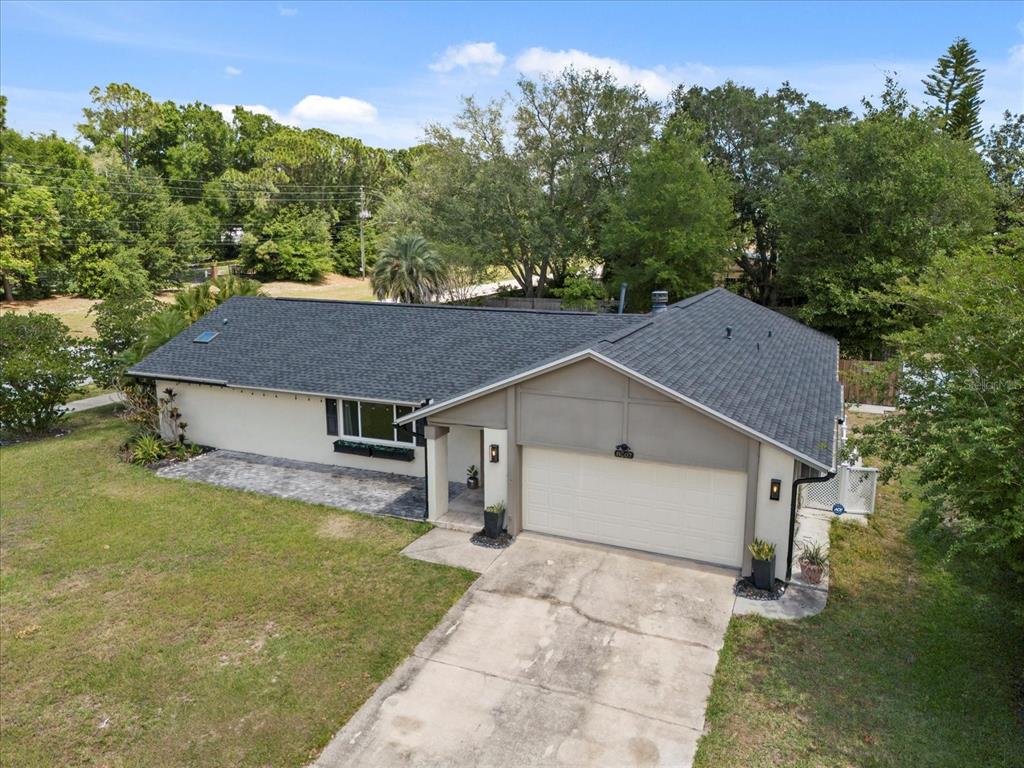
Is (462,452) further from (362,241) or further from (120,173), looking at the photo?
(362,241)

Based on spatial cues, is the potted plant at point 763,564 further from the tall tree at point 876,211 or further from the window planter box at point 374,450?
the tall tree at point 876,211

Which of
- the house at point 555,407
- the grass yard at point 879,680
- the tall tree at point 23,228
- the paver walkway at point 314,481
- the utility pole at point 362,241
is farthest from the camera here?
the utility pole at point 362,241

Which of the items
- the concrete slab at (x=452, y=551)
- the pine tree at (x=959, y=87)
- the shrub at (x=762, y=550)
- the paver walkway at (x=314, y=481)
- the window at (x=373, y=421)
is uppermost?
the pine tree at (x=959, y=87)

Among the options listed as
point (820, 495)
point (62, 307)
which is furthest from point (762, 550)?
point (62, 307)

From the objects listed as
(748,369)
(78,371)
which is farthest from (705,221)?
(78,371)

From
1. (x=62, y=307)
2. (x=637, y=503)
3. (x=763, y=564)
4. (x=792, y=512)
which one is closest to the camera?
(x=763, y=564)

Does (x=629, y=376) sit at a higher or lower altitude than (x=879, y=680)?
higher

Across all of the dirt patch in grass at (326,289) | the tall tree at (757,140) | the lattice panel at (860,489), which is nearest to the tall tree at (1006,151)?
the tall tree at (757,140)
